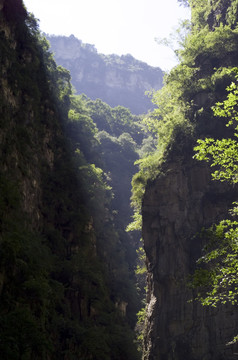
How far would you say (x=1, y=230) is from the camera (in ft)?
37.3

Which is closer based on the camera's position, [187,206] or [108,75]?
[187,206]

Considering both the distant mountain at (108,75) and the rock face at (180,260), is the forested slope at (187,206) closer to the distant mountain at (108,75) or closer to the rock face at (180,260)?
the rock face at (180,260)

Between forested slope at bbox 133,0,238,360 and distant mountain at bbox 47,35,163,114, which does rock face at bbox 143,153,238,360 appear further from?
distant mountain at bbox 47,35,163,114

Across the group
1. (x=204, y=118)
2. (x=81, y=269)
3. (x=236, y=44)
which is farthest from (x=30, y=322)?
(x=236, y=44)

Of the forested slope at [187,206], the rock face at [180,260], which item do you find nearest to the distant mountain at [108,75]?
the forested slope at [187,206]

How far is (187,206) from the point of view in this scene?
24.4 metres

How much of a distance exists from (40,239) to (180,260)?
11109 millimetres

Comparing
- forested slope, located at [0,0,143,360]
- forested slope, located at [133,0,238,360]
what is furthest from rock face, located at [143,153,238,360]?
forested slope, located at [0,0,143,360]

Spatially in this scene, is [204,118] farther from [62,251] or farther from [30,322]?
[30,322]

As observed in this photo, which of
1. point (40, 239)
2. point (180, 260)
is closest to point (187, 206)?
point (180, 260)

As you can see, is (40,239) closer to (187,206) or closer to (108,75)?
(187,206)

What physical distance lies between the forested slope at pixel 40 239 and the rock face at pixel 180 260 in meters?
3.24

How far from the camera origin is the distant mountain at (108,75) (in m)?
154

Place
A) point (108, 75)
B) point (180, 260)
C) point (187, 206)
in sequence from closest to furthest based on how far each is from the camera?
point (180, 260) < point (187, 206) < point (108, 75)
